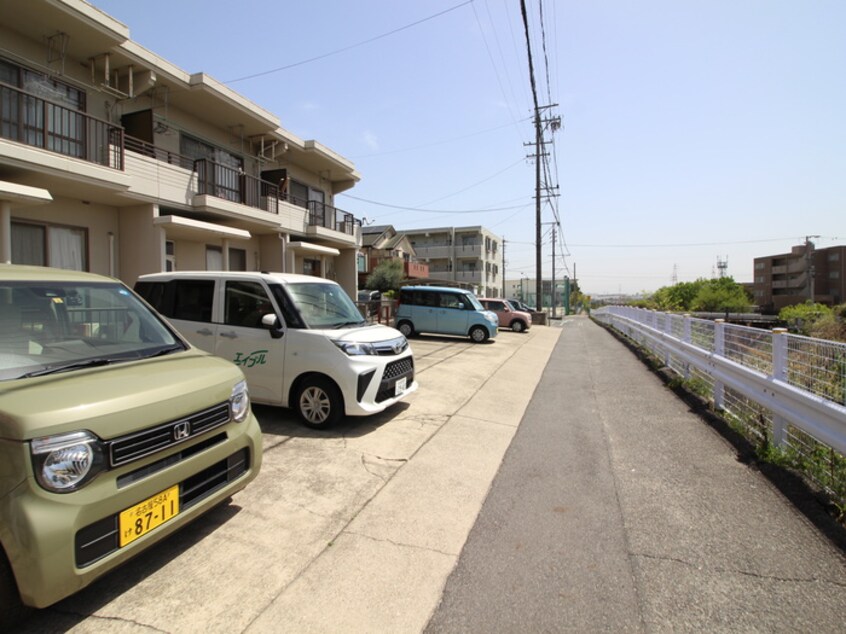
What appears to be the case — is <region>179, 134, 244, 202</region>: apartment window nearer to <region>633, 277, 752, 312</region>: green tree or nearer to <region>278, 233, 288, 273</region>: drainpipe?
<region>278, 233, 288, 273</region>: drainpipe

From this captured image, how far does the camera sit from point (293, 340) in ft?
17.0

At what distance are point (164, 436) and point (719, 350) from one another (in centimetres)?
664

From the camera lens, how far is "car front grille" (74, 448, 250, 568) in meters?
2.04

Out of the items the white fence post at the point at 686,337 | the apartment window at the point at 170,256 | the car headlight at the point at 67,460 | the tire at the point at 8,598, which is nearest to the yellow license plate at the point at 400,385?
the car headlight at the point at 67,460

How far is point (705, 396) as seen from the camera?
6.87m

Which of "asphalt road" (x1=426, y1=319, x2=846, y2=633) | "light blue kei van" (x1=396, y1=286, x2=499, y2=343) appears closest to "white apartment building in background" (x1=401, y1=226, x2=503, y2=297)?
"light blue kei van" (x1=396, y1=286, x2=499, y2=343)

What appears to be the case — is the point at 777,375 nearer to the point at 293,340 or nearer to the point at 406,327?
the point at 293,340

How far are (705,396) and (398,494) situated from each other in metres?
5.48

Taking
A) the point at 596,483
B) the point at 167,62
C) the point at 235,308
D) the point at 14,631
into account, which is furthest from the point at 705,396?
the point at 167,62

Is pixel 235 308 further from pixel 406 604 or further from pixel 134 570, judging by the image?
pixel 406 604

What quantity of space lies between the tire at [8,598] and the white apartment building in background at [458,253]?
51.6 metres

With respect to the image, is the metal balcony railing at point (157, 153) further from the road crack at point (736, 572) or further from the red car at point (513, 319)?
the red car at point (513, 319)

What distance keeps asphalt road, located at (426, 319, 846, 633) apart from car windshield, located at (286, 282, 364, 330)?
2623 millimetres

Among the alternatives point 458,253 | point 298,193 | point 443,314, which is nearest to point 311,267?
point 298,193
